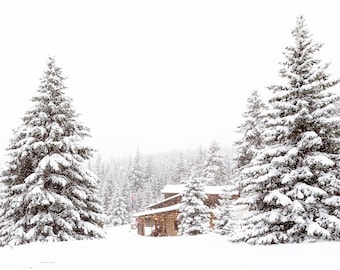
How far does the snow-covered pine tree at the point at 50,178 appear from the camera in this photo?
17219mm

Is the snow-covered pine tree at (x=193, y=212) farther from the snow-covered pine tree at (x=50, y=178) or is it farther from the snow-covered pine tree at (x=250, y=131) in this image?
the snow-covered pine tree at (x=50, y=178)

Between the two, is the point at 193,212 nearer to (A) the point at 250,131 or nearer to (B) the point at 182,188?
(A) the point at 250,131

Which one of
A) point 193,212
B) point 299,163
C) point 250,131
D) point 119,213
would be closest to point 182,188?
point 119,213

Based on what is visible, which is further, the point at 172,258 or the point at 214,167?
the point at 214,167

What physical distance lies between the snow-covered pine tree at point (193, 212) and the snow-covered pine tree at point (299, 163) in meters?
22.2

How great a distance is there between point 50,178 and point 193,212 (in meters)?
20.8

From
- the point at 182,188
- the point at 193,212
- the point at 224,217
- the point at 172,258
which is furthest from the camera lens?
the point at 182,188

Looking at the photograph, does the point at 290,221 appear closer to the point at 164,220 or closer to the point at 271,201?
the point at 271,201

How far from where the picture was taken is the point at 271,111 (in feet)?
47.5

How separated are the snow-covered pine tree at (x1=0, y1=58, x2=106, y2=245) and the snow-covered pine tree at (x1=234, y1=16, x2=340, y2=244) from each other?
8365 millimetres

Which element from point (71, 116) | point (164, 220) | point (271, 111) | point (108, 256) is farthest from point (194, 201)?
point (108, 256)

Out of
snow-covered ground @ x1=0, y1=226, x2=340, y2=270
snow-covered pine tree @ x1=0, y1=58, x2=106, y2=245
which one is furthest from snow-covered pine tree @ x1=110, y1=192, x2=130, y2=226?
snow-covered ground @ x1=0, y1=226, x2=340, y2=270

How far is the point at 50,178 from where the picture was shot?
18.0m

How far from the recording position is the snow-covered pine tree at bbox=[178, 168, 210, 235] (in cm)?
3609
